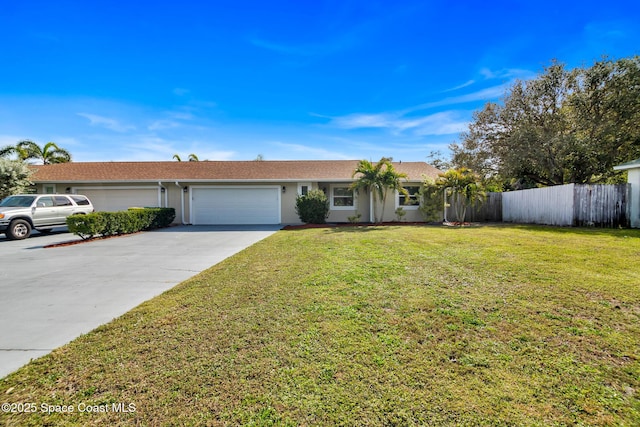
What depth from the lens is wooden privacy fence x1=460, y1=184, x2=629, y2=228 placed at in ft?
36.6

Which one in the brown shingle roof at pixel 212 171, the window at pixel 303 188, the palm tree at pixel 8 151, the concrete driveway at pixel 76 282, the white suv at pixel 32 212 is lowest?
the concrete driveway at pixel 76 282

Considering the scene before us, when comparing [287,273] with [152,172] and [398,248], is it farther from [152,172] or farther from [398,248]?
[152,172]

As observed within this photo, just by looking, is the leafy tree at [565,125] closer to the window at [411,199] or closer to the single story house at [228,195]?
the single story house at [228,195]

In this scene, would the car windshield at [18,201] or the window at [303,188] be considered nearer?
the car windshield at [18,201]

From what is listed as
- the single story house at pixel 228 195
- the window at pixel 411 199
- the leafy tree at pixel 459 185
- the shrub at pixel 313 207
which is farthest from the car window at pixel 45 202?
the leafy tree at pixel 459 185

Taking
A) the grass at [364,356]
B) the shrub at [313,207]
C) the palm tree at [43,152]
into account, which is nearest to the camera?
the grass at [364,356]

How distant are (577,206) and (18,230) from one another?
2282 centimetres

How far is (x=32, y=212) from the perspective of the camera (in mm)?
11336

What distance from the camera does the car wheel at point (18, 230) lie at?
10.7 m

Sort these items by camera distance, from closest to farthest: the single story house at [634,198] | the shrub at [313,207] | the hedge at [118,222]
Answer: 1. the hedge at [118,222]
2. the single story house at [634,198]
3. the shrub at [313,207]

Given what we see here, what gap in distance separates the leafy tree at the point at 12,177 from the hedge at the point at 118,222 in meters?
7.90

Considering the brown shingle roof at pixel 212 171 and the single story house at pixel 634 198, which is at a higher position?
the brown shingle roof at pixel 212 171

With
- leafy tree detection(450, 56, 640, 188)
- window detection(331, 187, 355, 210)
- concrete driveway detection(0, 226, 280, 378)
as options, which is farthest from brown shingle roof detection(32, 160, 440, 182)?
concrete driveway detection(0, 226, 280, 378)

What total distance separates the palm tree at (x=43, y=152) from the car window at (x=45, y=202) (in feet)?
46.5
